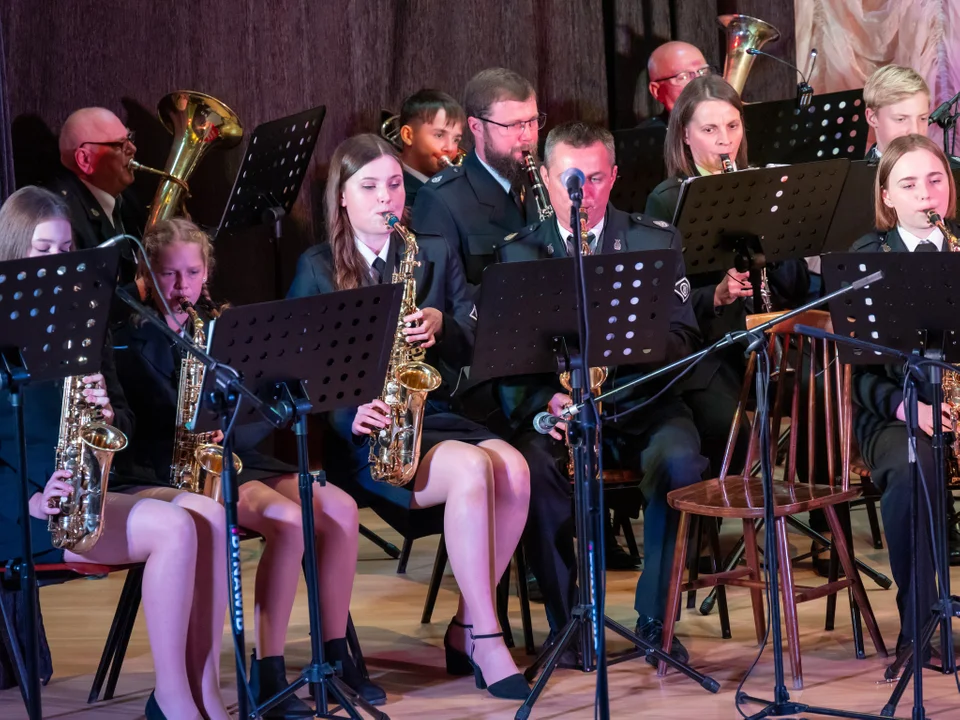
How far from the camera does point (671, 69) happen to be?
5941 mm

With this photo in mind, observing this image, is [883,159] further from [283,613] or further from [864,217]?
[283,613]

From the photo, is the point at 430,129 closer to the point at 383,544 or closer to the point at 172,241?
the point at 383,544

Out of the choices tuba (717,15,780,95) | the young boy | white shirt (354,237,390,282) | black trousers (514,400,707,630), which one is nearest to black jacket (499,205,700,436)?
black trousers (514,400,707,630)

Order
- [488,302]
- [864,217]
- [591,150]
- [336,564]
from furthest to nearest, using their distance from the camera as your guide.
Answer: [864,217] < [591,150] < [336,564] < [488,302]

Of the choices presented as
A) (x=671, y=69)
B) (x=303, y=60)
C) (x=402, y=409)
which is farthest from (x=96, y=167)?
(x=671, y=69)

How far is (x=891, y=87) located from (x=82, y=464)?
316 centimetres

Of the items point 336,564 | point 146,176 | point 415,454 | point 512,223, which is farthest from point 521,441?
point 146,176

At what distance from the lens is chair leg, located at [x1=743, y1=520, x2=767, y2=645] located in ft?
12.7

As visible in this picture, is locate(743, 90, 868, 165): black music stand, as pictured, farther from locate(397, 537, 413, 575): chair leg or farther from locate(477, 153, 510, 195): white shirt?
locate(397, 537, 413, 575): chair leg

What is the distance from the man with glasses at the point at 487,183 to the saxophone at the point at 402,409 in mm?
709

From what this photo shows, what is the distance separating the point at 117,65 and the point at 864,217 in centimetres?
Result: 280

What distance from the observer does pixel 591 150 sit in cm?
395

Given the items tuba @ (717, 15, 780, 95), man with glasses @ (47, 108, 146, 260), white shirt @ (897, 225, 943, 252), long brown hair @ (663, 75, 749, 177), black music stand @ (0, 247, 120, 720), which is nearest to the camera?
black music stand @ (0, 247, 120, 720)

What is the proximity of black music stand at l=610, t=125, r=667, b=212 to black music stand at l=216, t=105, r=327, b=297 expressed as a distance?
3.65 ft
